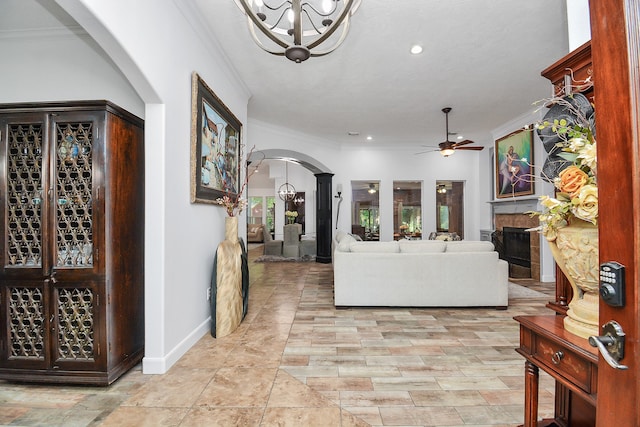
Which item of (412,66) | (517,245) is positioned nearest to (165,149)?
(412,66)

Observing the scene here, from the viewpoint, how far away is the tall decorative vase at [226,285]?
3.03m

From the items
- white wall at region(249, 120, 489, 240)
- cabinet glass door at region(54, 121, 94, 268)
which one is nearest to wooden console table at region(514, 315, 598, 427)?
cabinet glass door at region(54, 121, 94, 268)

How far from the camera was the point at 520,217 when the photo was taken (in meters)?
6.16

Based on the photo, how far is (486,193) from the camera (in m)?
7.78

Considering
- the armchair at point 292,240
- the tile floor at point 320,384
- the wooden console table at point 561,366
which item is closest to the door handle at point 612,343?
the wooden console table at point 561,366

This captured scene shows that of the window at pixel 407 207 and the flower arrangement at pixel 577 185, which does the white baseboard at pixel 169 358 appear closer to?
the flower arrangement at pixel 577 185

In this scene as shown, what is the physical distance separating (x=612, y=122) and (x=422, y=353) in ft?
7.97

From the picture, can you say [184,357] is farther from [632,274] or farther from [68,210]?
[632,274]

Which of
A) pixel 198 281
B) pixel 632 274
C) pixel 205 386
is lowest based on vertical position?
pixel 205 386

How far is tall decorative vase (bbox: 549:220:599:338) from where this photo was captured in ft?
3.29

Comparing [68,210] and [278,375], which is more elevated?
[68,210]

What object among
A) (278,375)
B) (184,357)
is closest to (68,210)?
(184,357)

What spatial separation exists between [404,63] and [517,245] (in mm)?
4758

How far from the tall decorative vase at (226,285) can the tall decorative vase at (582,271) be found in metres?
2.67
